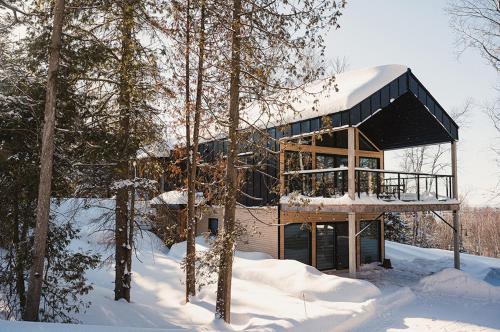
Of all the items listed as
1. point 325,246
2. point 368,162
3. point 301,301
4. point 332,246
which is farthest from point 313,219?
point 301,301

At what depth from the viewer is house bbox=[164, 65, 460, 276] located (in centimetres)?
1187

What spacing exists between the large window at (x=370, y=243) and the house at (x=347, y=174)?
4 centimetres

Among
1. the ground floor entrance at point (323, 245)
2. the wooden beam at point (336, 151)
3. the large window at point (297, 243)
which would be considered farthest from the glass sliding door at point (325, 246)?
the wooden beam at point (336, 151)

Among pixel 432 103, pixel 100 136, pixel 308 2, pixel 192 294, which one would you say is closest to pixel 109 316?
pixel 192 294

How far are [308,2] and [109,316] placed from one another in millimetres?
7748

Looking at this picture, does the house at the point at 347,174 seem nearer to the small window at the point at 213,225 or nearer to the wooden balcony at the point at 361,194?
the wooden balcony at the point at 361,194

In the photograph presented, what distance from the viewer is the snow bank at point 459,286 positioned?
1196 cm

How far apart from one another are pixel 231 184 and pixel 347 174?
7.34m

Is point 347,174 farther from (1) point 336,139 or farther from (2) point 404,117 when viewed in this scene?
(2) point 404,117

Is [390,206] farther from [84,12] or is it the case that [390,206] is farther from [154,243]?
[154,243]

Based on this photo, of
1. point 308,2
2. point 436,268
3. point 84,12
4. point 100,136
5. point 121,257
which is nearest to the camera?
point 308,2

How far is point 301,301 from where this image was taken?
32.5 feet

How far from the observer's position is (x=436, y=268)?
15.6 metres

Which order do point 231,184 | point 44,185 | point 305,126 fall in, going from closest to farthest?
point 44,185, point 231,184, point 305,126
